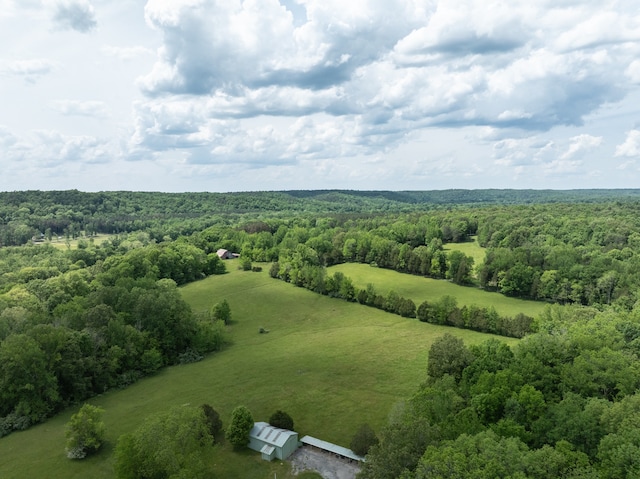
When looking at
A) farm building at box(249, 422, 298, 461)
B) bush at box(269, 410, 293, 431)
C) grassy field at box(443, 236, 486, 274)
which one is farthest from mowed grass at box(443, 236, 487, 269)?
farm building at box(249, 422, 298, 461)

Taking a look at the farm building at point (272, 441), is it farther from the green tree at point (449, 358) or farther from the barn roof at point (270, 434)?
the green tree at point (449, 358)

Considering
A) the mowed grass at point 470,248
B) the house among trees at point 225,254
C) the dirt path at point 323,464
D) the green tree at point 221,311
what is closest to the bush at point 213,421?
the dirt path at point 323,464

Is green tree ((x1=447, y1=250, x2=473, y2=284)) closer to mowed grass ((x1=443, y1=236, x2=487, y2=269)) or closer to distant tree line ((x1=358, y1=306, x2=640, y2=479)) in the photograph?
mowed grass ((x1=443, y1=236, x2=487, y2=269))

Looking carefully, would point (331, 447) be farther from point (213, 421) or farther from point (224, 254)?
point (224, 254)

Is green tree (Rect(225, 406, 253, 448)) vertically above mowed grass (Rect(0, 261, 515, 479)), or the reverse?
green tree (Rect(225, 406, 253, 448))

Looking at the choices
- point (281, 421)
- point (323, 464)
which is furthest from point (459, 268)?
point (323, 464)

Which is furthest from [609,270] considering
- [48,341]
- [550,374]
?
[48,341]

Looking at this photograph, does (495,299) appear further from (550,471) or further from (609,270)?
(550,471)
